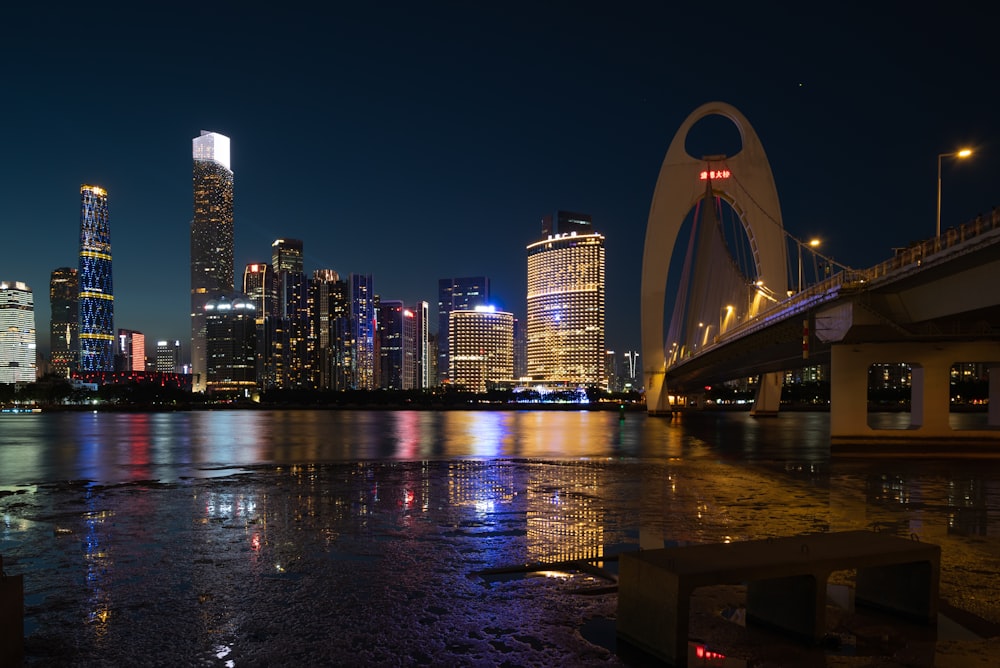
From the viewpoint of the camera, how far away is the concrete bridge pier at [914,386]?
32938 millimetres

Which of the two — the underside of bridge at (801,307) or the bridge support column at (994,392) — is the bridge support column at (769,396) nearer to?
the underside of bridge at (801,307)

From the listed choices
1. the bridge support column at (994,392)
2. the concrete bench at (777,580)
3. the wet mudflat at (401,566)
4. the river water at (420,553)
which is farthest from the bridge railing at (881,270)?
the concrete bench at (777,580)

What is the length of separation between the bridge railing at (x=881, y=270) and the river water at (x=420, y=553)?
7.61 m

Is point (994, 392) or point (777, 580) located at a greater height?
point (994, 392)

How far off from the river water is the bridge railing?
300 inches

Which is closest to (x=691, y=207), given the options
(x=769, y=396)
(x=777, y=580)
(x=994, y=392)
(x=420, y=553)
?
(x=769, y=396)

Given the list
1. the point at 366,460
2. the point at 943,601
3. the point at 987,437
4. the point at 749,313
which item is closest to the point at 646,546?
the point at 943,601

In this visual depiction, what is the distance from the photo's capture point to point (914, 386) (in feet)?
115

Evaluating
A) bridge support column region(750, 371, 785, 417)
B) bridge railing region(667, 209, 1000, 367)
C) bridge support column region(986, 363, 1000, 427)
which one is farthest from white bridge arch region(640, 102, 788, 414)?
bridge support column region(986, 363, 1000, 427)

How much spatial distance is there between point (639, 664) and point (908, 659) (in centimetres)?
236

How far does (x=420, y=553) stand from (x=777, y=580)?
5301 millimetres

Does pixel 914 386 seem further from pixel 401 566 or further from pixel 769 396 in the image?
pixel 769 396

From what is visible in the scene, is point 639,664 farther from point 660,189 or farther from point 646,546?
point 660,189

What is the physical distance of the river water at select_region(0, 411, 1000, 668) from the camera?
23.2 ft
